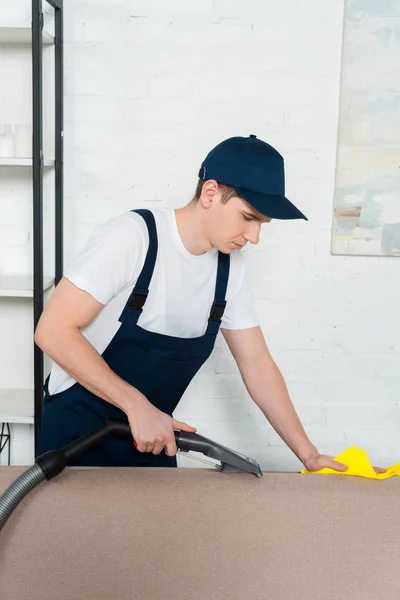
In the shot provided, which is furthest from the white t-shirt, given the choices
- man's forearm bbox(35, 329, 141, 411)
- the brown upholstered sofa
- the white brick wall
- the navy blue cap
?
the white brick wall

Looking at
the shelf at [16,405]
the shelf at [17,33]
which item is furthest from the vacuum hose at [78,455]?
the shelf at [17,33]

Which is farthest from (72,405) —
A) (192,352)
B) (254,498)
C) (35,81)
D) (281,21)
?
(281,21)

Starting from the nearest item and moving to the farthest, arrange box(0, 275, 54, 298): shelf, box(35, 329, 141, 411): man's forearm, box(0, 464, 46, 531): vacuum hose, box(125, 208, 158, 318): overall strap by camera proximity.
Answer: box(0, 464, 46, 531): vacuum hose → box(35, 329, 141, 411): man's forearm → box(125, 208, 158, 318): overall strap → box(0, 275, 54, 298): shelf

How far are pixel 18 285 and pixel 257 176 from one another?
4.23 ft

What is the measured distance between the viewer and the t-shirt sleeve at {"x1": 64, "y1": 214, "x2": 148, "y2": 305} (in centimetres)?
143

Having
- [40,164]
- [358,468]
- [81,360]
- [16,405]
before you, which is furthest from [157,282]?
[16,405]

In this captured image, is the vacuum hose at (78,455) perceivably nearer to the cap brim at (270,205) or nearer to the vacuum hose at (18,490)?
the vacuum hose at (18,490)

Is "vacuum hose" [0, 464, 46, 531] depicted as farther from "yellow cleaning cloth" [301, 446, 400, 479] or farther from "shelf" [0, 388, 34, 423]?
"shelf" [0, 388, 34, 423]

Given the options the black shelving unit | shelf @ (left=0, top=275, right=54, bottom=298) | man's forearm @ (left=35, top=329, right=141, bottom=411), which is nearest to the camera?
man's forearm @ (left=35, top=329, right=141, bottom=411)

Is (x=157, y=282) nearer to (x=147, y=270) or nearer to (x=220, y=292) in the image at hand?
(x=147, y=270)

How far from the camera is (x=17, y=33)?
2.33 metres

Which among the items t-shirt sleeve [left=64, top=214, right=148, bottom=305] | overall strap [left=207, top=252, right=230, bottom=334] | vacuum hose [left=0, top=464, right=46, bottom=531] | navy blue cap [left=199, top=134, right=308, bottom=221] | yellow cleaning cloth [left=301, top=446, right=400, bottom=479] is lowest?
yellow cleaning cloth [left=301, top=446, right=400, bottom=479]

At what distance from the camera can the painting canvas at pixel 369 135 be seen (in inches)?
96.0

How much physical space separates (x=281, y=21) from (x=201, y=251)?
1.20 m
